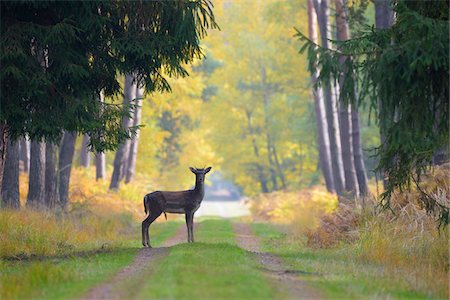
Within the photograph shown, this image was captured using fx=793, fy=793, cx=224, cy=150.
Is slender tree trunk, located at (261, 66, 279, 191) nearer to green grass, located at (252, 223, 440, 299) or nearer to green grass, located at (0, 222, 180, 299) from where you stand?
green grass, located at (252, 223, 440, 299)

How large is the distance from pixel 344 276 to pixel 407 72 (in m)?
3.55

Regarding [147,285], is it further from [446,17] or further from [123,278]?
[446,17]

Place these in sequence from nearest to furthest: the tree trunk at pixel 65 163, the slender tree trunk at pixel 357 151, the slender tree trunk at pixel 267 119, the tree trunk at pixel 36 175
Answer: the tree trunk at pixel 36 175 → the slender tree trunk at pixel 357 151 → the tree trunk at pixel 65 163 → the slender tree trunk at pixel 267 119

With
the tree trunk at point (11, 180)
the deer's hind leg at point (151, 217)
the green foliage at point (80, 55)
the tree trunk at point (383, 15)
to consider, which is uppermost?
the tree trunk at point (383, 15)

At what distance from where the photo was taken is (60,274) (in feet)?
41.3

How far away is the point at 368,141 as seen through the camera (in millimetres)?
48500

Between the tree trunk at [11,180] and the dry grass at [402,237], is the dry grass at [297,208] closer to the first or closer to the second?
the dry grass at [402,237]

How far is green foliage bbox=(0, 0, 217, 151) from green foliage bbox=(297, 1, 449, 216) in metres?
4.31

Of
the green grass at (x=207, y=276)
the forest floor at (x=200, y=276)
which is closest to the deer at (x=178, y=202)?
the forest floor at (x=200, y=276)

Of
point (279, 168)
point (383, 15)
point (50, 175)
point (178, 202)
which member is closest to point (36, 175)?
point (50, 175)

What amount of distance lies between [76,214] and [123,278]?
1418cm

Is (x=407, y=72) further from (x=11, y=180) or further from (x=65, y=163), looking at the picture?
(x=65, y=163)

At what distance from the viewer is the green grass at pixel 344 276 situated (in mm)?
11579

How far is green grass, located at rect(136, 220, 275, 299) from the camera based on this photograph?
10570mm
